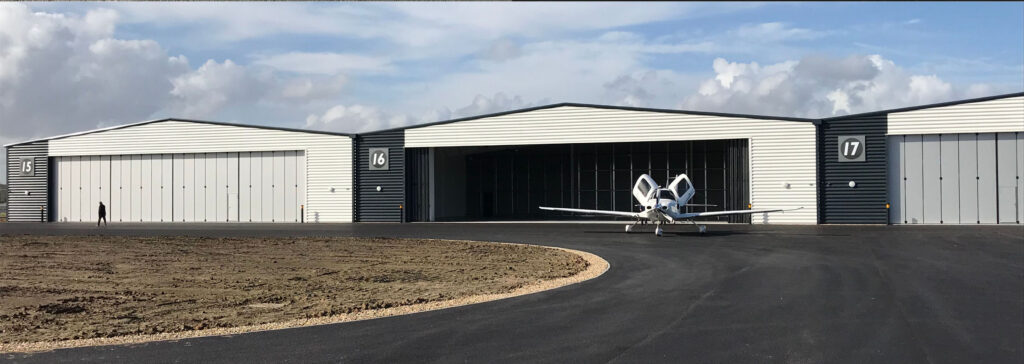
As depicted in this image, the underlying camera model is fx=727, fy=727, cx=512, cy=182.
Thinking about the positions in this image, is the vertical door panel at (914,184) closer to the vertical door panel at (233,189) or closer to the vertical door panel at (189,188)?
the vertical door panel at (233,189)

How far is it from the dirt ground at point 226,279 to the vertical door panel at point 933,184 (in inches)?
948

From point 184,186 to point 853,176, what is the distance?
39167 millimetres

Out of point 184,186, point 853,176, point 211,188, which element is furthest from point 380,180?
point 853,176

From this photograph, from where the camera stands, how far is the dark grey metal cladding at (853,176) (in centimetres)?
3653

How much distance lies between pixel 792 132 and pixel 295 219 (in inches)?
1128

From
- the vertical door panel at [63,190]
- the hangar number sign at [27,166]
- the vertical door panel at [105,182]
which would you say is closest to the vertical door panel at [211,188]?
the vertical door panel at [105,182]

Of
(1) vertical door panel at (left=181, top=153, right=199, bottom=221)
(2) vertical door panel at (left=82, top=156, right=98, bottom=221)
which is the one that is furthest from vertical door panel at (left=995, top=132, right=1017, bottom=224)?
(2) vertical door panel at (left=82, top=156, right=98, bottom=221)

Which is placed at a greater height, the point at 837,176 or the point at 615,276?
the point at 837,176

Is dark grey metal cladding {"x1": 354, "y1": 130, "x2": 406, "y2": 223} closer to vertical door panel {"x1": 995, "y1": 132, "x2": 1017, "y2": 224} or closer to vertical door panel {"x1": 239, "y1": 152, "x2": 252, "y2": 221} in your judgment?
vertical door panel {"x1": 239, "y1": 152, "x2": 252, "y2": 221}

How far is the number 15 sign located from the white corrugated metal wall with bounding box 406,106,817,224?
148cm

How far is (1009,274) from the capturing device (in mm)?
15711

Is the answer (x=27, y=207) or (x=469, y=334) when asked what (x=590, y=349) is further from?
(x=27, y=207)

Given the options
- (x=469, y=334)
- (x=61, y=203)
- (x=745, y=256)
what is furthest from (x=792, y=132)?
(x=61, y=203)

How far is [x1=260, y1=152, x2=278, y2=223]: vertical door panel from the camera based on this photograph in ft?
147
